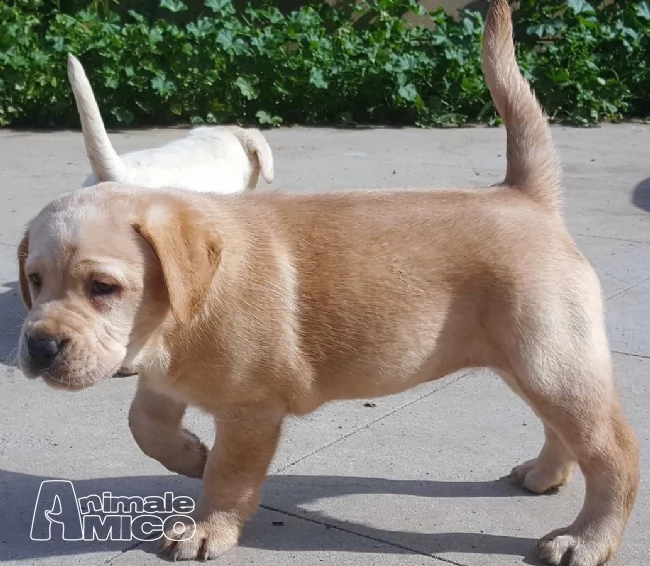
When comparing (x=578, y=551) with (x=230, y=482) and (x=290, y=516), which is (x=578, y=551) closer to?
(x=290, y=516)

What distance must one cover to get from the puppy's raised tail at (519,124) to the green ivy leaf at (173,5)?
30.8 feet

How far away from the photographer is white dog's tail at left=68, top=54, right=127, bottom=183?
5.12m

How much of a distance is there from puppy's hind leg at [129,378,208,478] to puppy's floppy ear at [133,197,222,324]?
2.01ft

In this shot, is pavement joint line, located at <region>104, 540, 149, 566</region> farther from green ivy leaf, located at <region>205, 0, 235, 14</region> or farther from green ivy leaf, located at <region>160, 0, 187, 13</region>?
green ivy leaf, located at <region>160, 0, 187, 13</region>

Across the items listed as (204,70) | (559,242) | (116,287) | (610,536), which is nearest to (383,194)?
(559,242)

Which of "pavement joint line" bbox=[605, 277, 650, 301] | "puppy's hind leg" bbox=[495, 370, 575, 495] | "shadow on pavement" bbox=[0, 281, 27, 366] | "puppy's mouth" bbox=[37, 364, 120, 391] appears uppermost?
"puppy's mouth" bbox=[37, 364, 120, 391]

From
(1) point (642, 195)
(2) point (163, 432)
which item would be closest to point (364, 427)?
(2) point (163, 432)

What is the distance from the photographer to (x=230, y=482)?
11.1 ft

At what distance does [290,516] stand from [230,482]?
43 cm

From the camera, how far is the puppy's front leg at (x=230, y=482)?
10.9 feet

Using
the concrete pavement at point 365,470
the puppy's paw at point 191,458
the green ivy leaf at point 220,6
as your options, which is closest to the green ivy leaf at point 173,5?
the green ivy leaf at point 220,6

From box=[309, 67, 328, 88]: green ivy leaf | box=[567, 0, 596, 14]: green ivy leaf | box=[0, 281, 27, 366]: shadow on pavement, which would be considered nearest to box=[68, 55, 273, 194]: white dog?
box=[0, 281, 27, 366]: shadow on pavement

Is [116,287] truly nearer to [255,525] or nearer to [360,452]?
[255,525]

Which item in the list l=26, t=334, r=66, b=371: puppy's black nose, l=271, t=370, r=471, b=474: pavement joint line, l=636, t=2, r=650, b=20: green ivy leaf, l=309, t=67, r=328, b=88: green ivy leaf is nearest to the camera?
l=26, t=334, r=66, b=371: puppy's black nose
